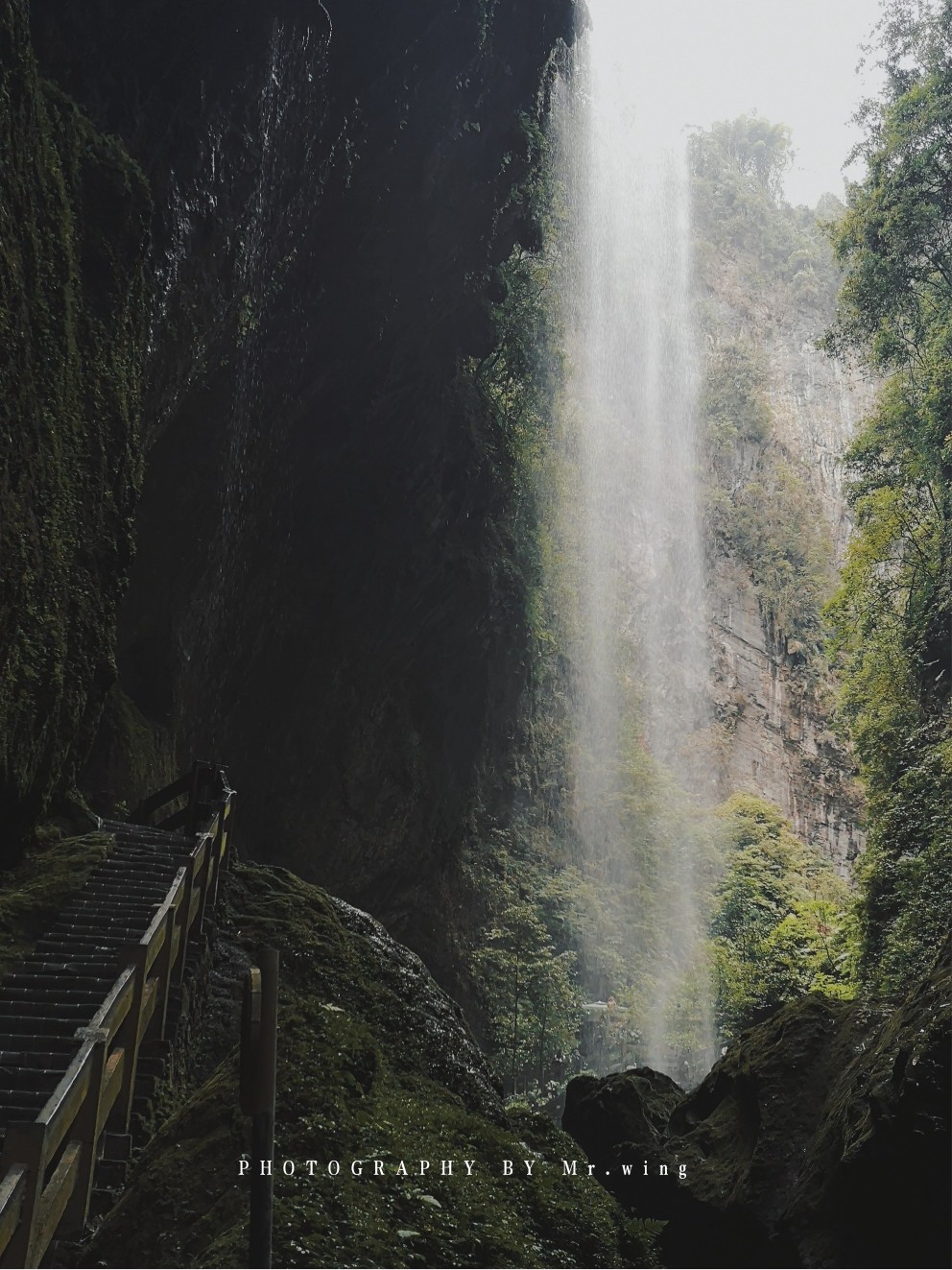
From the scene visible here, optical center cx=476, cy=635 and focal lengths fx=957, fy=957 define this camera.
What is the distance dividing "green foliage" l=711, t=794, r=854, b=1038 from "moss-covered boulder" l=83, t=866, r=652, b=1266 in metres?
14.0

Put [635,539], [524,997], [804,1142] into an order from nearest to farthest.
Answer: [804,1142] < [524,997] < [635,539]

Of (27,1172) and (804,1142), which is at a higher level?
(27,1172)

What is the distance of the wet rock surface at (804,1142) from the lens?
625 cm

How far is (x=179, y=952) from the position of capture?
290 inches

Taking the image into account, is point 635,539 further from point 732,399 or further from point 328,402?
point 328,402

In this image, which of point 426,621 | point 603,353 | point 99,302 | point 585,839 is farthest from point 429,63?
point 603,353

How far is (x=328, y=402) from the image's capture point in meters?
18.1

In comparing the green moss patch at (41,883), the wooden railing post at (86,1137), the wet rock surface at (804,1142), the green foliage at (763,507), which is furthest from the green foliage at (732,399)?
the wooden railing post at (86,1137)

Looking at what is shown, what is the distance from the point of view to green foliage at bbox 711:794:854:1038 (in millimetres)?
22156

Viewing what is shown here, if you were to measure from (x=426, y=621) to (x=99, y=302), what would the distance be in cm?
1149

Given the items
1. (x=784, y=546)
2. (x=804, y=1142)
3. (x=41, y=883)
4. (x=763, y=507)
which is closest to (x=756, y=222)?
(x=763, y=507)

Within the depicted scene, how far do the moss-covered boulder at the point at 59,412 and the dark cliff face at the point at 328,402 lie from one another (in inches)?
59.2

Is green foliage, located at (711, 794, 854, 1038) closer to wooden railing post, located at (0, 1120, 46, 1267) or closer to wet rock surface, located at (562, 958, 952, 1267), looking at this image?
wet rock surface, located at (562, 958, 952, 1267)

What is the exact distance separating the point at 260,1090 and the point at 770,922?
2819cm
